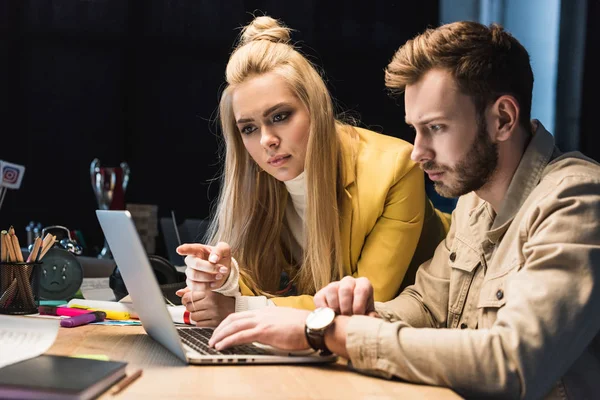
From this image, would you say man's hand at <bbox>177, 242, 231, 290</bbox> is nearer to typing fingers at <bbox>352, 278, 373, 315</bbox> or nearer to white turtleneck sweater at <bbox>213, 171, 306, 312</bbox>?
white turtleneck sweater at <bbox>213, 171, 306, 312</bbox>

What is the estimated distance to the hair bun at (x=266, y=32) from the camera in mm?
2256

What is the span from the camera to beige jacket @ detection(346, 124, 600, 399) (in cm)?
111

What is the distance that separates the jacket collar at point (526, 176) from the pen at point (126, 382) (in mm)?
776

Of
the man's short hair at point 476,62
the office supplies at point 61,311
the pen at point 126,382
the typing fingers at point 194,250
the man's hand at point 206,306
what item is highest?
the man's short hair at point 476,62

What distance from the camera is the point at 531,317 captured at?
3.72 feet

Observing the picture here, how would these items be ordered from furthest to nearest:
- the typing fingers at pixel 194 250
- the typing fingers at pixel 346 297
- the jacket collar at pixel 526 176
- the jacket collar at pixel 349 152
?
1. the jacket collar at pixel 349 152
2. the typing fingers at pixel 194 250
3. the jacket collar at pixel 526 176
4. the typing fingers at pixel 346 297

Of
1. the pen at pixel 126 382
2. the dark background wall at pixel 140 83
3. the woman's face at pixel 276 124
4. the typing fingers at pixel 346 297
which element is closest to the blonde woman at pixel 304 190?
the woman's face at pixel 276 124

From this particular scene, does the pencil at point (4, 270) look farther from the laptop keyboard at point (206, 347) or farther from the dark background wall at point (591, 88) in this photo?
the dark background wall at point (591, 88)

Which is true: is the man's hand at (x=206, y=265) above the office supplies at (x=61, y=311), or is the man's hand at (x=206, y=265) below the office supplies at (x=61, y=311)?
above

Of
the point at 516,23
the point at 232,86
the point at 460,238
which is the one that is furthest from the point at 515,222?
the point at 516,23

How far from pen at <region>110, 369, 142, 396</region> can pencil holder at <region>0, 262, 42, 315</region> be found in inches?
26.0

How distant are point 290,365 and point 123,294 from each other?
A: 88 cm

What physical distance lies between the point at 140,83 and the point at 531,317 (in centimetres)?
409

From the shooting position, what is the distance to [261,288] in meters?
2.15
